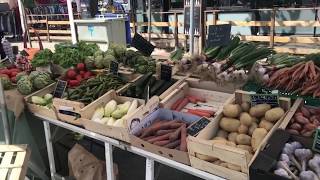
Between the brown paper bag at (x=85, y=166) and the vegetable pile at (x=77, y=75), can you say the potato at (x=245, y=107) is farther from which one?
the vegetable pile at (x=77, y=75)

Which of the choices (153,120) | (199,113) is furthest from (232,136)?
(153,120)

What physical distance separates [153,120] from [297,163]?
3.72 feet

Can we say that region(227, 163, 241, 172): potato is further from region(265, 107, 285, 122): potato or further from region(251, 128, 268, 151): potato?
region(265, 107, 285, 122): potato

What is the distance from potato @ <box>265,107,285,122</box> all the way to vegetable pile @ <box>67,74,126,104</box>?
145cm

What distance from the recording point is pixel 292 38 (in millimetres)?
7191

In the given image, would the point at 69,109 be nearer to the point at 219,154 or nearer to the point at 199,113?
the point at 199,113

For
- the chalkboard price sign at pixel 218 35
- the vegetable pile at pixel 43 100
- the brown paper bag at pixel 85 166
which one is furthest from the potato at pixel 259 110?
the vegetable pile at pixel 43 100

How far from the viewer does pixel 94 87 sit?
10.1 ft

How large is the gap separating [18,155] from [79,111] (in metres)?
0.63

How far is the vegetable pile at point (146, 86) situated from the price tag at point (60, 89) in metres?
0.60

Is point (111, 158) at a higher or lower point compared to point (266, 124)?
lower

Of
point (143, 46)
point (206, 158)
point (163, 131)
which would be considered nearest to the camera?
point (206, 158)

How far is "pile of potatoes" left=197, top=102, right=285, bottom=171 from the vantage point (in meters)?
2.11

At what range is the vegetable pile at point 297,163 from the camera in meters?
1.66
